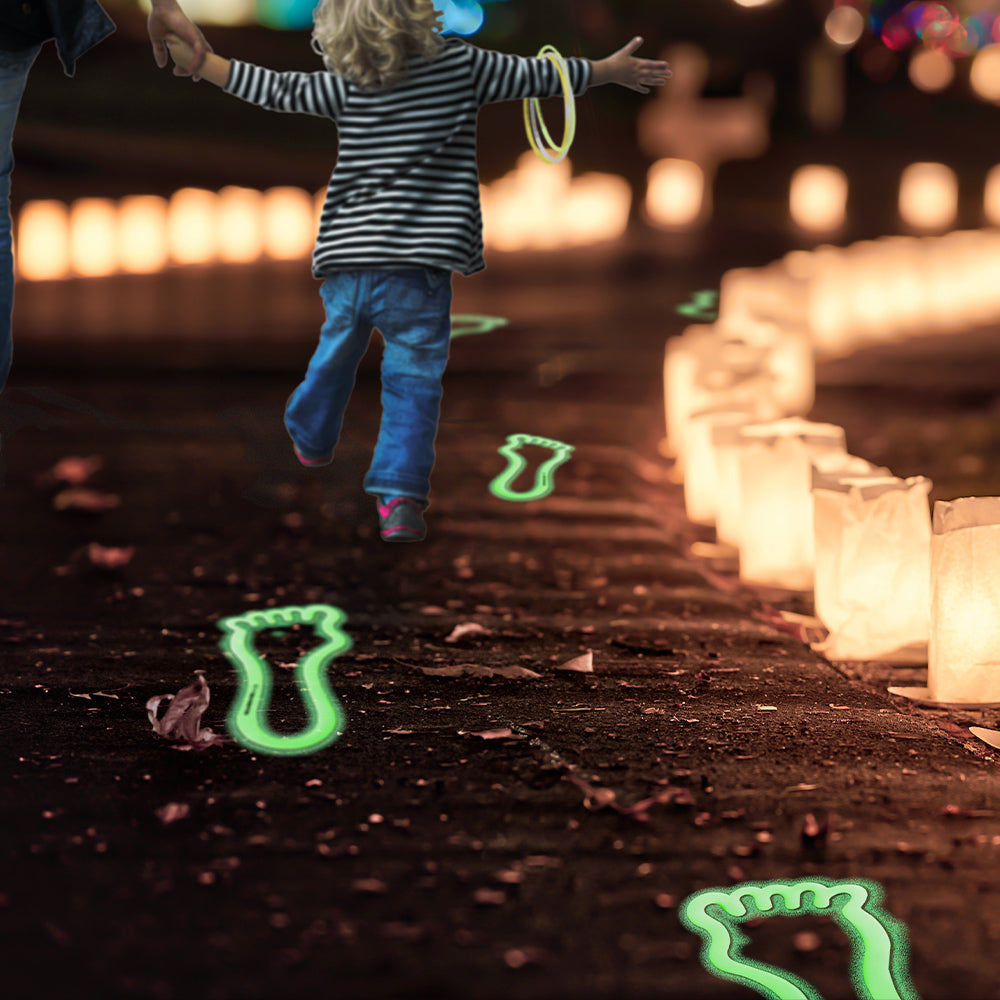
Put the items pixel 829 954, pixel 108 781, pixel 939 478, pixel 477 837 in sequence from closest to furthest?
pixel 829 954, pixel 477 837, pixel 108 781, pixel 939 478

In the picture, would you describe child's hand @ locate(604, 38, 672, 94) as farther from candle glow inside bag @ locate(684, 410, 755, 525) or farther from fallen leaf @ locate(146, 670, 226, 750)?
candle glow inside bag @ locate(684, 410, 755, 525)

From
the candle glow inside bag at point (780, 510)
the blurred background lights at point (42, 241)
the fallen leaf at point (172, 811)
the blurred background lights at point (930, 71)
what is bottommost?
the fallen leaf at point (172, 811)

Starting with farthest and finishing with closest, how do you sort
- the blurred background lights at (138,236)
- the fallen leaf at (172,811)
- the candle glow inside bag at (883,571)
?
Result: the blurred background lights at (138,236) → the candle glow inside bag at (883,571) → the fallen leaf at (172,811)

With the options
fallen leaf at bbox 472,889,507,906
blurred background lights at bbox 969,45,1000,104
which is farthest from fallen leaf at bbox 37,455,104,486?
blurred background lights at bbox 969,45,1000,104

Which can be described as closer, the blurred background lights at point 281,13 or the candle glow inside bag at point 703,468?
the candle glow inside bag at point 703,468

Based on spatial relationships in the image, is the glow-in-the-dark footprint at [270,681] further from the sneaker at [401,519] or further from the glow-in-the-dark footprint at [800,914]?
the glow-in-the-dark footprint at [800,914]

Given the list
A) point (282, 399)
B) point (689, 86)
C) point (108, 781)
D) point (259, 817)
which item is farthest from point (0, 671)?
point (689, 86)

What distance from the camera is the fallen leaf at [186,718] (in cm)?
272

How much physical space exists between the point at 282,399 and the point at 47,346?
1970mm

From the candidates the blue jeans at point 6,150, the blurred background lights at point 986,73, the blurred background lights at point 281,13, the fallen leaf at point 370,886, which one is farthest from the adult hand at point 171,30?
the blurred background lights at point 986,73

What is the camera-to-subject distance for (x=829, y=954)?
1.97 m

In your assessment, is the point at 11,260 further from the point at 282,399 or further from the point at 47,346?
the point at 47,346

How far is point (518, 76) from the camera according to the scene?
9.26ft

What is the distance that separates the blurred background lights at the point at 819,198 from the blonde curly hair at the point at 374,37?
10.5m
